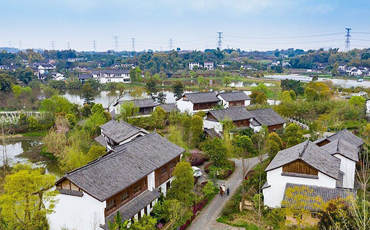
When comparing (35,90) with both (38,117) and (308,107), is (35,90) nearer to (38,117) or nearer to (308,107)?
(38,117)

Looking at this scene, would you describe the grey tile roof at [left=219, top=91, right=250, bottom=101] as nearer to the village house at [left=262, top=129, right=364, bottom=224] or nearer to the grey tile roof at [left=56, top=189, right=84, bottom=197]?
the village house at [left=262, top=129, right=364, bottom=224]

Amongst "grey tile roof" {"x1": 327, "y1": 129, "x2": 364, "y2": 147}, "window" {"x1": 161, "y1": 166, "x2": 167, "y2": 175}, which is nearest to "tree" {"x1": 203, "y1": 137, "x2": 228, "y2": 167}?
"window" {"x1": 161, "y1": 166, "x2": 167, "y2": 175}

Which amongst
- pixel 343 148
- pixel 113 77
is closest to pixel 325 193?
pixel 343 148

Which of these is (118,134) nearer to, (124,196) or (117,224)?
(124,196)

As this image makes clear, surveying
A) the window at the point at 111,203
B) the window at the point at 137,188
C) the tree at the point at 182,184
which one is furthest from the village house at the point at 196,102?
the window at the point at 111,203

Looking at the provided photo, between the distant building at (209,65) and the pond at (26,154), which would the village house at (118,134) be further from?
the distant building at (209,65)
